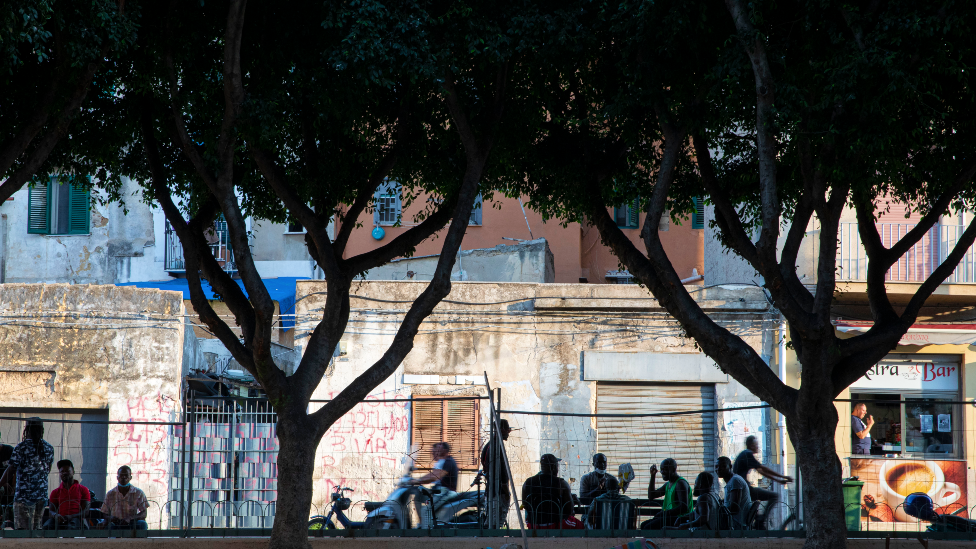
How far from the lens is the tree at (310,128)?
8.30 meters

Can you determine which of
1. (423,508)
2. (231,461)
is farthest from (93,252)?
(423,508)

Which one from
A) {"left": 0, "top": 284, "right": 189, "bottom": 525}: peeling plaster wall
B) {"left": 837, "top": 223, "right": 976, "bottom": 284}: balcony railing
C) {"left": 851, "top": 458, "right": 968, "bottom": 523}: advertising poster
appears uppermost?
{"left": 837, "top": 223, "right": 976, "bottom": 284}: balcony railing

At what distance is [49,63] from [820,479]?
7955 mm

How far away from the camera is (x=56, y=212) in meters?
24.0

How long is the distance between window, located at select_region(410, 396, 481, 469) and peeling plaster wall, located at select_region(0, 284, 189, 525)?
14.7ft

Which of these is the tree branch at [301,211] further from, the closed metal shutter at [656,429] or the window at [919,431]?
the window at [919,431]

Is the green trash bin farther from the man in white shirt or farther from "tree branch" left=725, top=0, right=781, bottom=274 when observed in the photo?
"tree branch" left=725, top=0, right=781, bottom=274

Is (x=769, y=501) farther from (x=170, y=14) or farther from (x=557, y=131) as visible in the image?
(x=170, y=14)

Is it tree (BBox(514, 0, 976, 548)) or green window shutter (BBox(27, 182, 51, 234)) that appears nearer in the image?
tree (BBox(514, 0, 976, 548))

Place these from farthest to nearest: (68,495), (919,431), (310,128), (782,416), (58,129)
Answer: (919,431) < (782,416) < (68,495) < (310,128) < (58,129)

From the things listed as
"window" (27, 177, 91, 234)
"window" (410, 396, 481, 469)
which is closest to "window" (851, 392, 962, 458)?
"window" (410, 396, 481, 469)

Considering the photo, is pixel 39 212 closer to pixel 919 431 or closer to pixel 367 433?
pixel 367 433

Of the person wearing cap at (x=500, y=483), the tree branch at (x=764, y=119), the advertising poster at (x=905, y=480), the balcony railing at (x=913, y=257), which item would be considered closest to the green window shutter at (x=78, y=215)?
the person wearing cap at (x=500, y=483)

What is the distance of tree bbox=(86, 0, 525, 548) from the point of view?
830cm
